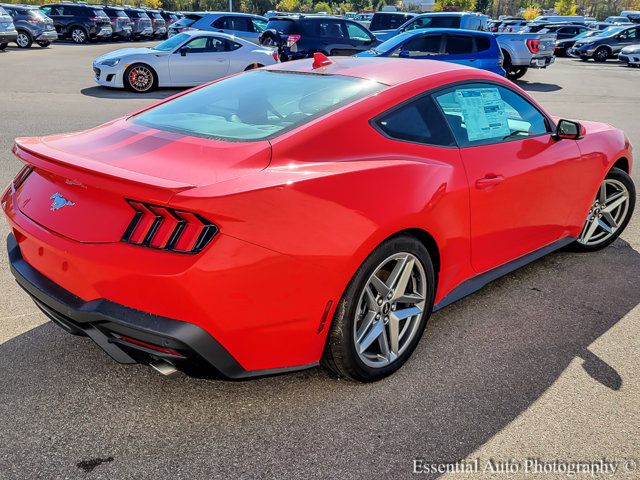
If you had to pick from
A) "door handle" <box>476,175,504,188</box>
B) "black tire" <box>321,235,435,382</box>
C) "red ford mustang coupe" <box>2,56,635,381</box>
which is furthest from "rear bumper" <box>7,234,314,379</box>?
"door handle" <box>476,175,504,188</box>

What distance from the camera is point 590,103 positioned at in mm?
13594

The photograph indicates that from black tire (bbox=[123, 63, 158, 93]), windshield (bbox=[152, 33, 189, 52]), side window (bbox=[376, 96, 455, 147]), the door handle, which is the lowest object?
black tire (bbox=[123, 63, 158, 93])

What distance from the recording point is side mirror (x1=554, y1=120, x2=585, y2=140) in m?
3.84

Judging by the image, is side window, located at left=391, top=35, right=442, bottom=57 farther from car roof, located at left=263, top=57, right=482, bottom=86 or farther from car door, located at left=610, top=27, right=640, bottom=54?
car door, located at left=610, top=27, right=640, bottom=54

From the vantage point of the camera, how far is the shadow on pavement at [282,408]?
7.72 ft

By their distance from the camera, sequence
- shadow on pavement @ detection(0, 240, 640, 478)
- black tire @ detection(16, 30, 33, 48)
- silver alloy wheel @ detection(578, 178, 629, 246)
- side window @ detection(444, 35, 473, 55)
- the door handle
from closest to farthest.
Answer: shadow on pavement @ detection(0, 240, 640, 478) < the door handle < silver alloy wheel @ detection(578, 178, 629, 246) < side window @ detection(444, 35, 473, 55) < black tire @ detection(16, 30, 33, 48)

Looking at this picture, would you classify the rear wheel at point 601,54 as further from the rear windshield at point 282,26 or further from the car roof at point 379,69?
the car roof at point 379,69

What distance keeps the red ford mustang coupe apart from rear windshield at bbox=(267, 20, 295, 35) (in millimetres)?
13707

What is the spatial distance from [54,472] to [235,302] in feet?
3.09

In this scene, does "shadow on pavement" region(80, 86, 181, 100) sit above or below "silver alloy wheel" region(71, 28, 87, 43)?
above

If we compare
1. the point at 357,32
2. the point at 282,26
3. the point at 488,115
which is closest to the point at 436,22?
the point at 357,32

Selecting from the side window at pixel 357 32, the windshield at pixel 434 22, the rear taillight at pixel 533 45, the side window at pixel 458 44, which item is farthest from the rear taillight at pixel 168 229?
the windshield at pixel 434 22

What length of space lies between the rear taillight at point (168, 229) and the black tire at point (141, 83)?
468 inches

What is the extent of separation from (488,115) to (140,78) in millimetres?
11332
